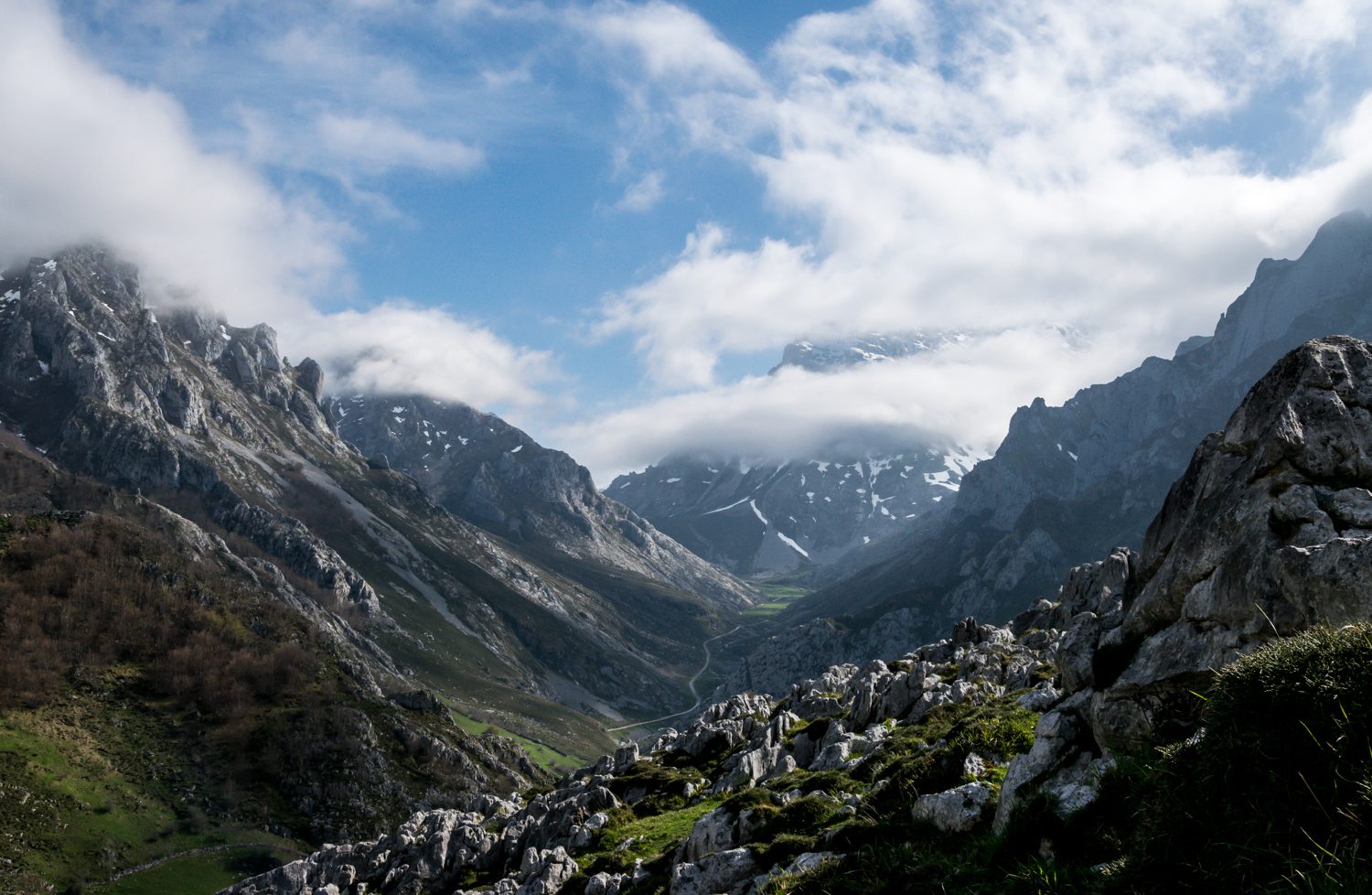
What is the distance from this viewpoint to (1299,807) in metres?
8.27

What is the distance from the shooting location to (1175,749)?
34.3ft

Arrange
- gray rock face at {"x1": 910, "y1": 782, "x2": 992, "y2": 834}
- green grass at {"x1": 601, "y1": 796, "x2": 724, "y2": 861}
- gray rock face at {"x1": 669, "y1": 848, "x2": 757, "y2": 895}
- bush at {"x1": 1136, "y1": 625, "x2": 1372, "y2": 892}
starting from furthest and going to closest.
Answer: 1. green grass at {"x1": 601, "y1": 796, "x2": 724, "y2": 861}
2. gray rock face at {"x1": 669, "y1": 848, "x2": 757, "y2": 895}
3. gray rock face at {"x1": 910, "y1": 782, "x2": 992, "y2": 834}
4. bush at {"x1": 1136, "y1": 625, "x2": 1372, "y2": 892}

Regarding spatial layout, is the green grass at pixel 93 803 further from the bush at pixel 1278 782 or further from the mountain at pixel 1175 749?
the bush at pixel 1278 782

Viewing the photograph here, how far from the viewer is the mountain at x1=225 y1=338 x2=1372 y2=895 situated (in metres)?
8.55

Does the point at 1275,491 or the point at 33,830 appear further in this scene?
the point at 33,830

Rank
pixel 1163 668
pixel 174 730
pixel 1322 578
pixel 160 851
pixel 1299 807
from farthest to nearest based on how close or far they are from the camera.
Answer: pixel 174 730 < pixel 160 851 < pixel 1163 668 < pixel 1322 578 < pixel 1299 807

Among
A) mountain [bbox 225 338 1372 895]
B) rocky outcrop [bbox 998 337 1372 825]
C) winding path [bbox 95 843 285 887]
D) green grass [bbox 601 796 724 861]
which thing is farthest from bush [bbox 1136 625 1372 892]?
winding path [bbox 95 843 285 887]

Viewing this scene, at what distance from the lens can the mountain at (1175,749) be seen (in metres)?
8.55

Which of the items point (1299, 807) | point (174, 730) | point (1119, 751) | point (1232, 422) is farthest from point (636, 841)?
point (174, 730)

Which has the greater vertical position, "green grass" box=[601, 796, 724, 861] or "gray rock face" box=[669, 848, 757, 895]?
"gray rock face" box=[669, 848, 757, 895]

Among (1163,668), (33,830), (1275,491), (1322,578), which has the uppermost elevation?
(1275,491)

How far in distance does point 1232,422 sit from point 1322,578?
8.39 metres

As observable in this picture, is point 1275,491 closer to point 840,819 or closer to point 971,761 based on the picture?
point 971,761

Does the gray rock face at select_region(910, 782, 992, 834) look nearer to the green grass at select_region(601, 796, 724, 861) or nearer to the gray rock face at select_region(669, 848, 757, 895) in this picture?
the gray rock face at select_region(669, 848, 757, 895)
